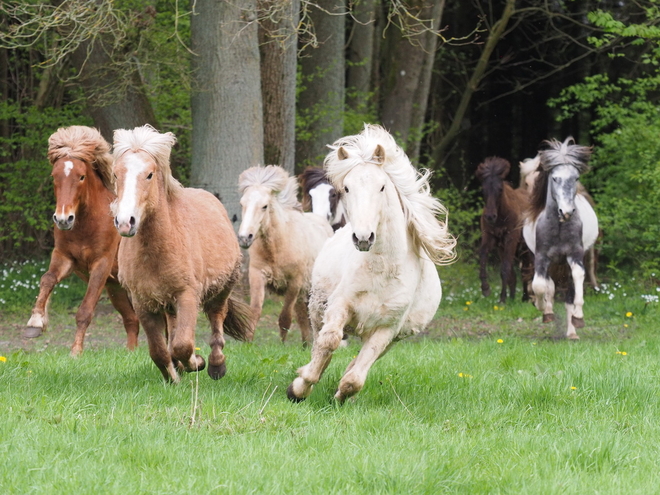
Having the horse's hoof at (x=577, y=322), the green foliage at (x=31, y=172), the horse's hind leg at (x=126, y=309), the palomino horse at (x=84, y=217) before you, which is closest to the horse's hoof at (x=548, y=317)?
the horse's hoof at (x=577, y=322)

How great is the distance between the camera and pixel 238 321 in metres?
8.29

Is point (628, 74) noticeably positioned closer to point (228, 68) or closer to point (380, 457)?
point (228, 68)

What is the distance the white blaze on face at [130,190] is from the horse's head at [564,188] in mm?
6141

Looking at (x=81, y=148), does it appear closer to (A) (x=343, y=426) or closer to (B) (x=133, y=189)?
(B) (x=133, y=189)

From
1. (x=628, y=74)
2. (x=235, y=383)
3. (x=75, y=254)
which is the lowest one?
(x=235, y=383)

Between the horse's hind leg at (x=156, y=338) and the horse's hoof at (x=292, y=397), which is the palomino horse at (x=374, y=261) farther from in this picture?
the horse's hind leg at (x=156, y=338)

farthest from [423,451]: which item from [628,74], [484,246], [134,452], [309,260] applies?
[628,74]

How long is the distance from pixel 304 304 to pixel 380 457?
6.47 meters

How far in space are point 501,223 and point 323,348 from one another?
35.1ft

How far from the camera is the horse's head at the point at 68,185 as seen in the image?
7936 millimetres

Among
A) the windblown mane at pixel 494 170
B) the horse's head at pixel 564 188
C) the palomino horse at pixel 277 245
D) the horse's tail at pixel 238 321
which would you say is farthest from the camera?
the windblown mane at pixel 494 170

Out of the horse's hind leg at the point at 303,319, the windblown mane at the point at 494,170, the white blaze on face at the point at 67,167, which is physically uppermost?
the windblown mane at the point at 494,170

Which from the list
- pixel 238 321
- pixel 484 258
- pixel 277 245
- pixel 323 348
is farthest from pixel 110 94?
pixel 323 348

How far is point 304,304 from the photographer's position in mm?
10953
